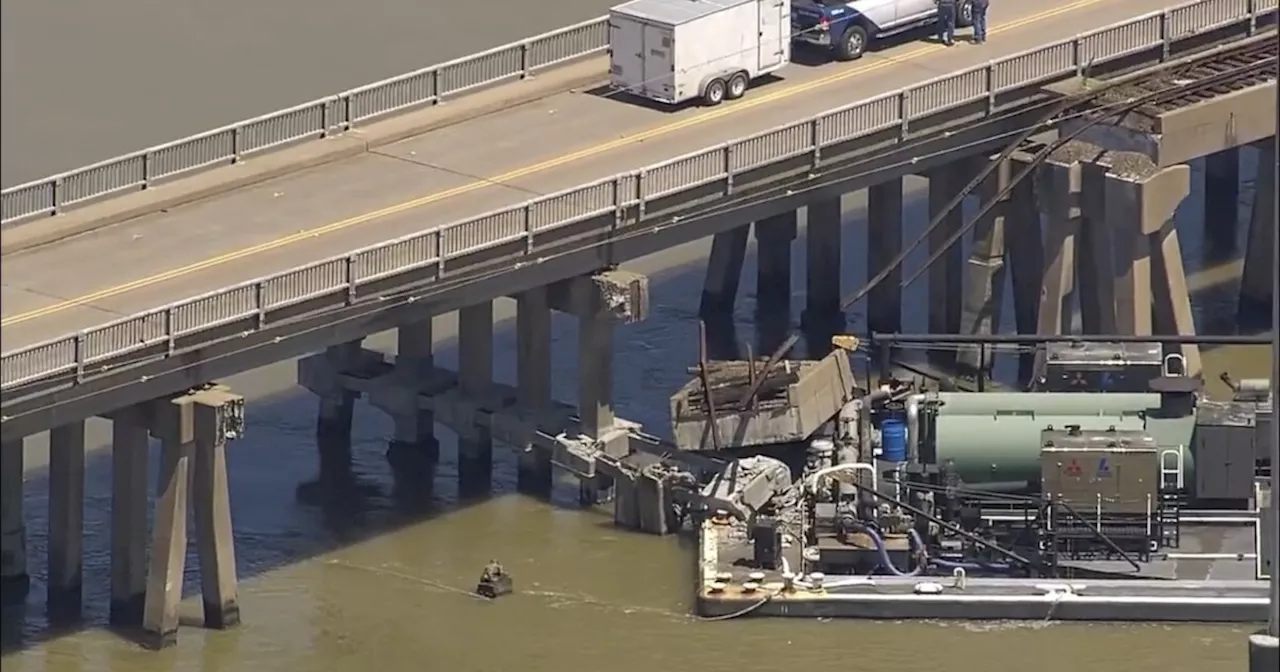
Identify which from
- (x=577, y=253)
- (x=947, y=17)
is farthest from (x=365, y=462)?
(x=947, y=17)

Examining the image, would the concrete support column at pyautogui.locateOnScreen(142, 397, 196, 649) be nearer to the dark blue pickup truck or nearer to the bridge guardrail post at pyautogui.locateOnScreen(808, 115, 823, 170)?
the bridge guardrail post at pyautogui.locateOnScreen(808, 115, 823, 170)

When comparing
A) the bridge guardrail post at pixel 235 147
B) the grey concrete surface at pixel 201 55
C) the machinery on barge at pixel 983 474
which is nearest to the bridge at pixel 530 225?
the bridge guardrail post at pixel 235 147

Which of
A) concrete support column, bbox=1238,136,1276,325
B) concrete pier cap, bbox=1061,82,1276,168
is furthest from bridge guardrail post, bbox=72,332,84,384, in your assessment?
concrete support column, bbox=1238,136,1276,325

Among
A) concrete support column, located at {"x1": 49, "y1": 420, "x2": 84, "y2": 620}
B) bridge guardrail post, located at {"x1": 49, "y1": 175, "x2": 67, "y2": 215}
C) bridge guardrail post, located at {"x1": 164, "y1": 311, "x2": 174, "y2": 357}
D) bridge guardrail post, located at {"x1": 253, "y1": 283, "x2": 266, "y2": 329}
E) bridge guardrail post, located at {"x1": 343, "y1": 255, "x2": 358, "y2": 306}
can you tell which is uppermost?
bridge guardrail post, located at {"x1": 49, "y1": 175, "x2": 67, "y2": 215}

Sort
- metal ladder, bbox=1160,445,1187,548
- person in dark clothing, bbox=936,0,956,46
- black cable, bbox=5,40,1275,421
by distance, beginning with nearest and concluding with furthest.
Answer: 1. black cable, bbox=5,40,1275,421
2. metal ladder, bbox=1160,445,1187,548
3. person in dark clothing, bbox=936,0,956,46

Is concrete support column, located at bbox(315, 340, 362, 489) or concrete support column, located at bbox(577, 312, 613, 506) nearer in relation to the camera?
concrete support column, located at bbox(577, 312, 613, 506)

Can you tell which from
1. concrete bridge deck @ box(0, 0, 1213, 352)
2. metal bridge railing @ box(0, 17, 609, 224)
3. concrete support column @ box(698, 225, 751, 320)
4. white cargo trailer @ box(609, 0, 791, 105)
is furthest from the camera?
concrete support column @ box(698, 225, 751, 320)

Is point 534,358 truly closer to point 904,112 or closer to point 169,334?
point 904,112
